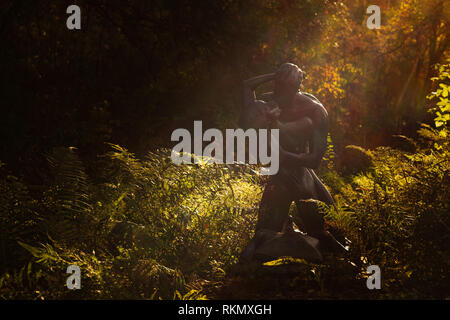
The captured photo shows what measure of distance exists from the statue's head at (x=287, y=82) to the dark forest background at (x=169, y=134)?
1604 millimetres

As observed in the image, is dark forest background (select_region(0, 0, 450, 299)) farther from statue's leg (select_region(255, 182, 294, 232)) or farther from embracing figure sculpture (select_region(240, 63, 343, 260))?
statue's leg (select_region(255, 182, 294, 232))

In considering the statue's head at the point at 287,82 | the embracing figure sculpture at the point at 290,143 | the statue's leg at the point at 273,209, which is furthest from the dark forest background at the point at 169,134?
the statue's head at the point at 287,82

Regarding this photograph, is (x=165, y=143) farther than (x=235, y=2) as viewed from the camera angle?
Yes

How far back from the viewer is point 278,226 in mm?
5977

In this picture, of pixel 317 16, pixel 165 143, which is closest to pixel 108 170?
pixel 165 143

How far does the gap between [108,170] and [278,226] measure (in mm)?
5172

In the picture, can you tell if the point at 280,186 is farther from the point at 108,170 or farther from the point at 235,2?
the point at 235,2

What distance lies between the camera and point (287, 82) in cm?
570

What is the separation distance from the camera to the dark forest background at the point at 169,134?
17.9ft

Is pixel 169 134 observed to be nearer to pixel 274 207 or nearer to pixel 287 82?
pixel 274 207

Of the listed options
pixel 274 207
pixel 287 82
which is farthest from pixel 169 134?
A: pixel 287 82

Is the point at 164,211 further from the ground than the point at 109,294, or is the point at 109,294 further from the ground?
the point at 164,211

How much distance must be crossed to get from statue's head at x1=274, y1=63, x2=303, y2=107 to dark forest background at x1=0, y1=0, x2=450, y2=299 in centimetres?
160

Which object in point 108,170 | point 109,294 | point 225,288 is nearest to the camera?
point 109,294
